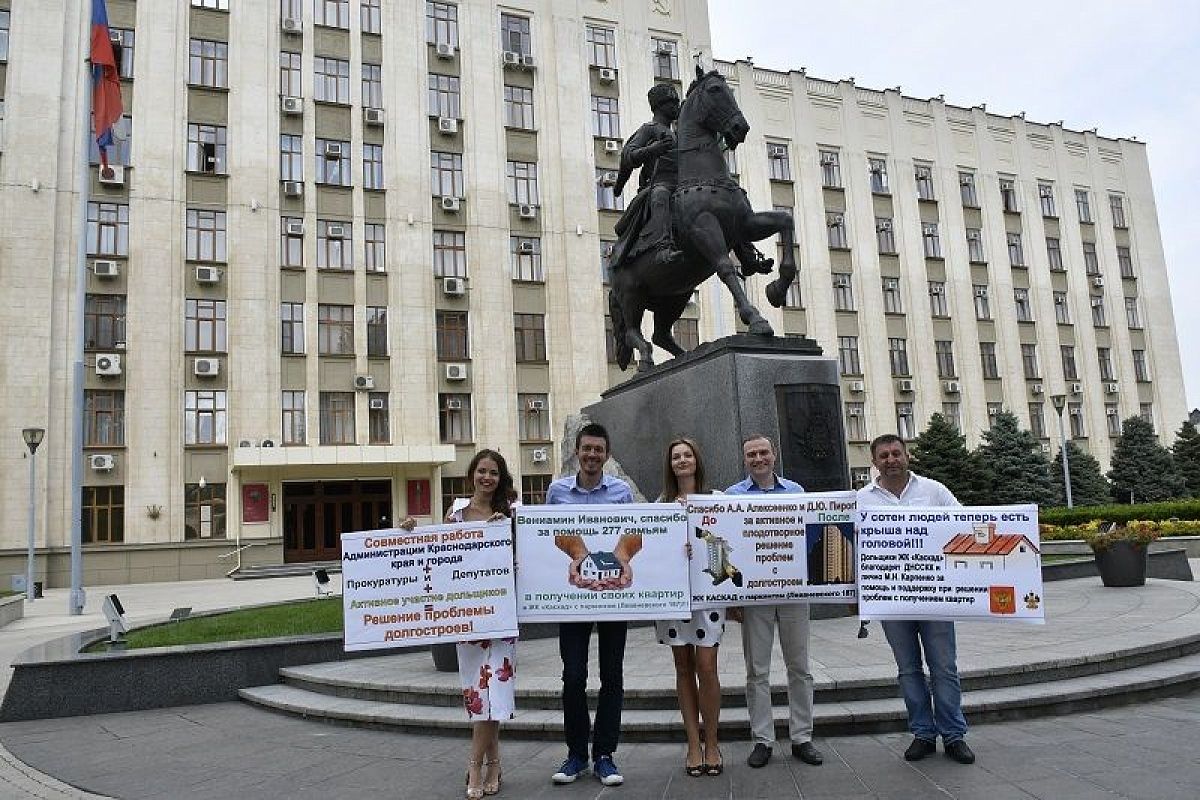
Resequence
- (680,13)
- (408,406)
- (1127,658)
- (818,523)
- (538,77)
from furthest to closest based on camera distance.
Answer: (680,13) < (538,77) < (408,406) < (1127,658) < (818,523)

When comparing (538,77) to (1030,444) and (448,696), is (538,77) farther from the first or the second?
(448,696)

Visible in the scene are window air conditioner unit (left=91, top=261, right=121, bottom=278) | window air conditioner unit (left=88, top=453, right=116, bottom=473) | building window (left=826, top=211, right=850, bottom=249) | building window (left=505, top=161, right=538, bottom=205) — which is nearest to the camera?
window air conditioner unit (left=88, top=453, right=116, bottom=473)

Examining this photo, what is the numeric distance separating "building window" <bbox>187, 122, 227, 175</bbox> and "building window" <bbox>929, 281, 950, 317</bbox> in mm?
34268

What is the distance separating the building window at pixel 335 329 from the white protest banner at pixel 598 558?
29162mm

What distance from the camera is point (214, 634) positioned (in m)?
10.5

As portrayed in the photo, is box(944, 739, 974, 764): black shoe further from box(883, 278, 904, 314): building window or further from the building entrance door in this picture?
box(883, 278, 904, 314): building window

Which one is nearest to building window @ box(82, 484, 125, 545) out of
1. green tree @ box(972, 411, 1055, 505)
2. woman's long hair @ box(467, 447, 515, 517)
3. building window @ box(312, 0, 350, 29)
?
building window @ box(312, 0, 350, 29)

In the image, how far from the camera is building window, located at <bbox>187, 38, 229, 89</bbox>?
32.3 metres

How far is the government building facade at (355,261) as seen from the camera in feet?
97.5

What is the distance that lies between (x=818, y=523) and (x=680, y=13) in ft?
132

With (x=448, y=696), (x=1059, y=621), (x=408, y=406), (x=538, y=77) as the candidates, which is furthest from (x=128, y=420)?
(x=1059, y=621)

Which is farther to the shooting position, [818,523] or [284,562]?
[284,562]

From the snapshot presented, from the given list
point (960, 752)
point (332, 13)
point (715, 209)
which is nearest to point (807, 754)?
point (960, 752)

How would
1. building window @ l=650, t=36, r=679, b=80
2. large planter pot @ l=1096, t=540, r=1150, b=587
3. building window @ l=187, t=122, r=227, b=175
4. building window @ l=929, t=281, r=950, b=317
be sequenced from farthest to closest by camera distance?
1. building window @ l=929, t=281, r=950, b=317
2. building window @ l=650, t=36, r=679, b=80
3. building window @ l=187, t=122, r=227, b=175
4. large planter pot @ l=1096, t=540, r=1150, b=587
